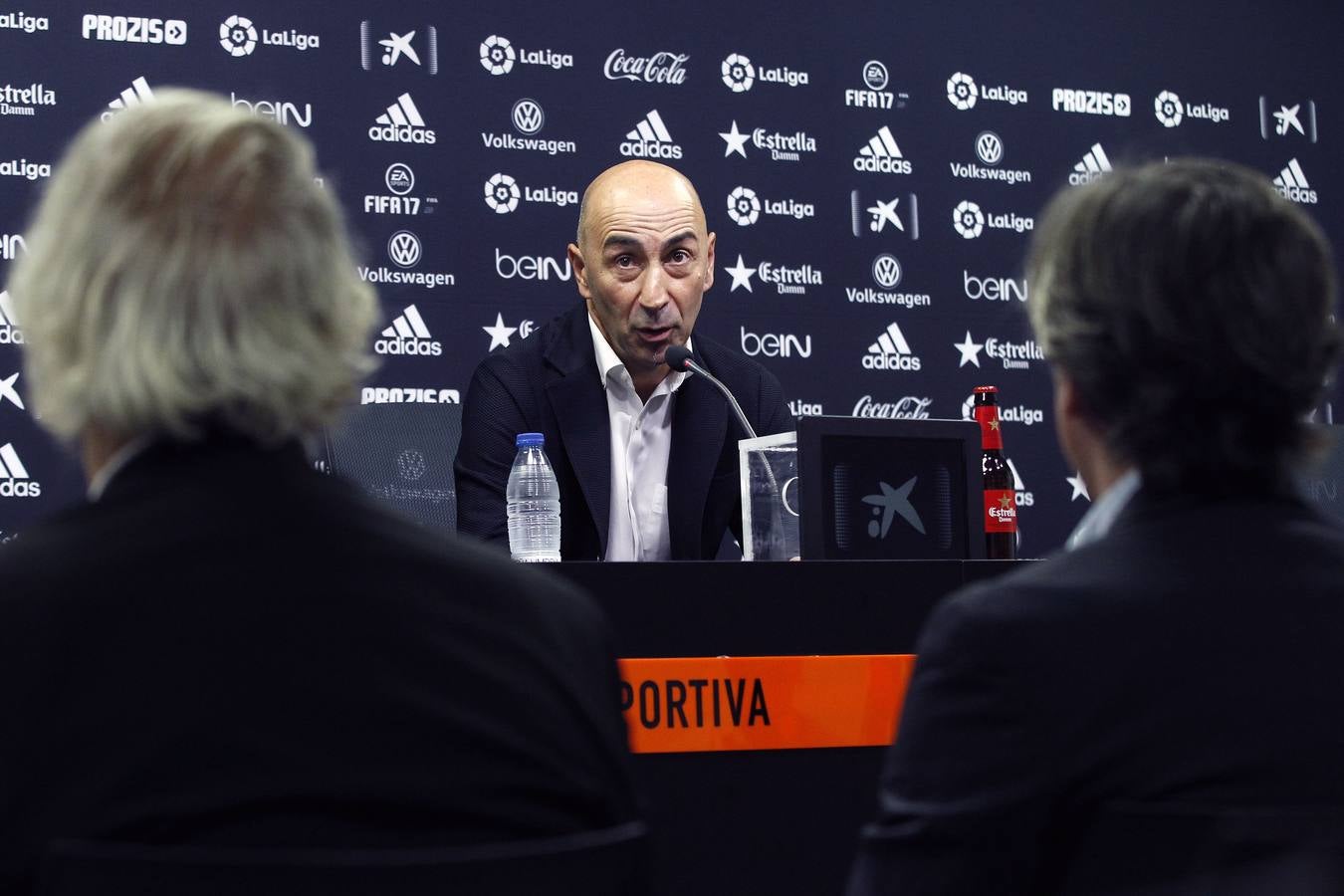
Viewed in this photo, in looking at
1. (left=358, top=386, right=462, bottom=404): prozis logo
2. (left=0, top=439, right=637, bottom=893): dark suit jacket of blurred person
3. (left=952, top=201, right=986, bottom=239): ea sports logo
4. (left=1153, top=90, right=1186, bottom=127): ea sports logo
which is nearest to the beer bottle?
(left=0, top=439, right=637, bottom=893): dark suit jacket of blurred person

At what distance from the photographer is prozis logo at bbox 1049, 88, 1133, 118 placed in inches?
199

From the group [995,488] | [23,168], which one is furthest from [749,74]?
[995,488]

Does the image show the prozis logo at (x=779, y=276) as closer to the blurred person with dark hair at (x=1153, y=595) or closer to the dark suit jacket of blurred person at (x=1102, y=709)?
the blurred person with dark hair at (x=1153, y=595)

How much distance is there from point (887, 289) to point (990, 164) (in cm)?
58

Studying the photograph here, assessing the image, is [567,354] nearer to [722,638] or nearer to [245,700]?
[722,638]

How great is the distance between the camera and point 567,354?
2.93 metres

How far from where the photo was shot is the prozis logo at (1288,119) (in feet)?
17.3

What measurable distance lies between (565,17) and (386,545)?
3946mm

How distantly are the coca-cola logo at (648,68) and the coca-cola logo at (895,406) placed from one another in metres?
1.14

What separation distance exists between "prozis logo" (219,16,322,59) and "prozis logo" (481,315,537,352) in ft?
3.17

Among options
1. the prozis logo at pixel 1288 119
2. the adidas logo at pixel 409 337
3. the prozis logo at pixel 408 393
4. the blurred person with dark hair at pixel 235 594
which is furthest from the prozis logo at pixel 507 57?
the blurred person with dark hair at pixel 235 594

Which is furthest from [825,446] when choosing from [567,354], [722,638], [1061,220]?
[1061,220]

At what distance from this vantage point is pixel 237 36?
4.20 m

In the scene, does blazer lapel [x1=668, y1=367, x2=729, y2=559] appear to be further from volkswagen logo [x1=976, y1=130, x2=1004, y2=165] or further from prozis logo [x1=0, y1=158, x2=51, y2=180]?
volkswagen logo [x1=976, y1=130, x2=1004, y2=165]
